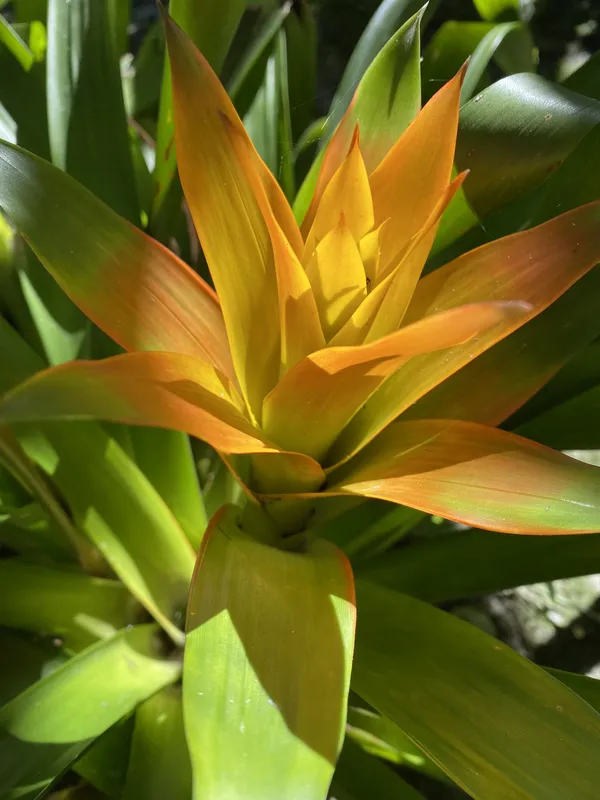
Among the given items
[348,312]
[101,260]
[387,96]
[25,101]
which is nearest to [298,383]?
[348,312]

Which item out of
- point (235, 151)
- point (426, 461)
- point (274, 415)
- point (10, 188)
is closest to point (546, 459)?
point (426, 461)

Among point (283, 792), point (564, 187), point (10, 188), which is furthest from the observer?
point (564, 187)

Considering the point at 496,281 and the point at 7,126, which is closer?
the point at 496,281

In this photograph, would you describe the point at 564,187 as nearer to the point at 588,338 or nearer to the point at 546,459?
the point at 588,338

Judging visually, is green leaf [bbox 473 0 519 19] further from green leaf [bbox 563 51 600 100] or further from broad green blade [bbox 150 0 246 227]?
broad green blade [bbox 150 0 246 227]

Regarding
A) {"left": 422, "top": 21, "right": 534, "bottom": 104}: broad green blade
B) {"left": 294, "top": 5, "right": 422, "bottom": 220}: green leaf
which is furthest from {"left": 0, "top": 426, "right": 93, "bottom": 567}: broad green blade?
{"left": 422, "top": 21, "right": 534, "bottom": 104}: broad green blade

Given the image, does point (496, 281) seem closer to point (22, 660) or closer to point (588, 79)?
point (588, 79)
